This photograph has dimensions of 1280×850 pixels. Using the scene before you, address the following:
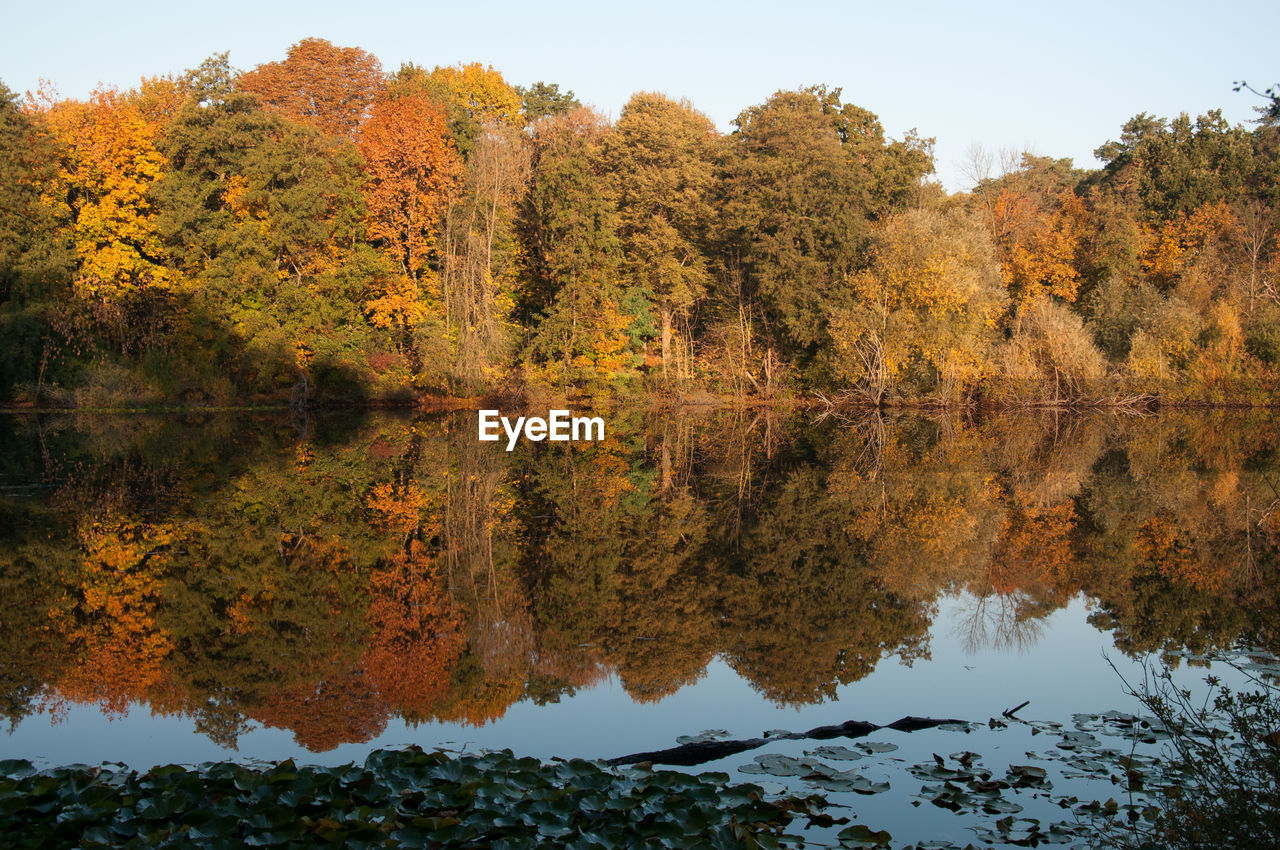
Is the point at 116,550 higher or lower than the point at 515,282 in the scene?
lower

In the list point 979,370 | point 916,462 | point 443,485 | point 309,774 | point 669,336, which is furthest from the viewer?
point 669,336

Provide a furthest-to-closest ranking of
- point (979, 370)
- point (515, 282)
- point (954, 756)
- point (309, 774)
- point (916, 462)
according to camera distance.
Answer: point (515, 282)
point (979, 370)
point (916, 462)
point (954, 756)
point (309, 774)

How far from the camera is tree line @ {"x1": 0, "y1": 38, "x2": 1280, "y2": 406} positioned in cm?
3609

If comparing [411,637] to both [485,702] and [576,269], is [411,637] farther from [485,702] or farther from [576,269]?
[576,269]

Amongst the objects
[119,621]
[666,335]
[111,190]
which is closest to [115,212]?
[111,190]

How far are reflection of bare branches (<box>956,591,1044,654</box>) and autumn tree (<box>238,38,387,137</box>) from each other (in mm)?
48651

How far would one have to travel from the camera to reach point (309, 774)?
14.9ft

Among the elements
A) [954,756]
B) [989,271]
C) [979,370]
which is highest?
[989,271]

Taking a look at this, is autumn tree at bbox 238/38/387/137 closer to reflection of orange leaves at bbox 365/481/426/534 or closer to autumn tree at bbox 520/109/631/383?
autumn tree at bbox 520/109/631/383

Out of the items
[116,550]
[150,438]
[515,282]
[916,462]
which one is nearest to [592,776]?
[116,550]

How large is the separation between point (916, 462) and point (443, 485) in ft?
32.5

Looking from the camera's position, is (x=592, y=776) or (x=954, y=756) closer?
(x=592, y=776)

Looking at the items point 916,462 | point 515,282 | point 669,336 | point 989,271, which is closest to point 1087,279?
point 989,271

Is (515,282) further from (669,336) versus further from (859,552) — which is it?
(859,552)
